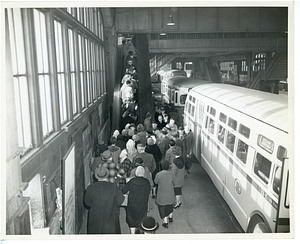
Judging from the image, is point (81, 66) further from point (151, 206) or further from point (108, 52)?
point (108, 52)

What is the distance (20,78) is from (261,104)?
12.9 ft

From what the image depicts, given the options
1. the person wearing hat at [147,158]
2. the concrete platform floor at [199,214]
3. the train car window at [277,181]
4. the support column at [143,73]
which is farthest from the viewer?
the support column at [143,73]

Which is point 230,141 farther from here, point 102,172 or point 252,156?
point 102,172

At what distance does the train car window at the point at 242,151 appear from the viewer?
17.1 ft

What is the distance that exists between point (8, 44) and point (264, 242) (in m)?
4.13

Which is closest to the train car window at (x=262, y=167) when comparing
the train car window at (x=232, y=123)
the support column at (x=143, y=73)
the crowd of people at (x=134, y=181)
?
the train car window at (x=232, y=123)

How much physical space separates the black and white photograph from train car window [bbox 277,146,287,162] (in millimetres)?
19

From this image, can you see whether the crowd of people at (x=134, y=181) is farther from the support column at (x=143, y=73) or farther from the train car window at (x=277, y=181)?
the support column at (x=143, y=73)

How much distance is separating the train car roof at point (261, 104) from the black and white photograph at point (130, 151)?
0.02 meters

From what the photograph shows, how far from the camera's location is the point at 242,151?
5.34 m

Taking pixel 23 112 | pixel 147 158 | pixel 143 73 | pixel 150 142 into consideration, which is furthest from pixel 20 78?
pixel 143 73

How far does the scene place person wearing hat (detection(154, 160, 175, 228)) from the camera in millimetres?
5523

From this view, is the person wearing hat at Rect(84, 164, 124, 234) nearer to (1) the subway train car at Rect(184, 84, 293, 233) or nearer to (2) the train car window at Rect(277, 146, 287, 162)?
(1) the subway train car at Rect(184, 84, 293, 233)

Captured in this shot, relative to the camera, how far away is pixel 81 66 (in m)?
7.48
